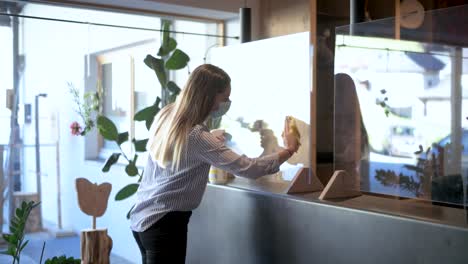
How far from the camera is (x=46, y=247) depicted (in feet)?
10.4

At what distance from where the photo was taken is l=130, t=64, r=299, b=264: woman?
72.6 inches

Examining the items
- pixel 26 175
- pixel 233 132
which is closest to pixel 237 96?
pixel 233 132

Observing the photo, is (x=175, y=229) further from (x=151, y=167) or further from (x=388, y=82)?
(x=388, y=82)

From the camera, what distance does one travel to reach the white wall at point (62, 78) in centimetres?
309

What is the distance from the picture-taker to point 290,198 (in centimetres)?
187

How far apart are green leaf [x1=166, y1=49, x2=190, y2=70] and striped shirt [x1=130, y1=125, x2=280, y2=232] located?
1327mm

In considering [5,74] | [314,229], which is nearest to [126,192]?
[5,74]

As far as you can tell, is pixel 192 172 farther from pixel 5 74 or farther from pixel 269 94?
pixel 5 74

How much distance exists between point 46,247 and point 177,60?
1321mm

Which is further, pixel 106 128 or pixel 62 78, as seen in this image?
pixel 62 78

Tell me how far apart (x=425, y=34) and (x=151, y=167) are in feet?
3.54

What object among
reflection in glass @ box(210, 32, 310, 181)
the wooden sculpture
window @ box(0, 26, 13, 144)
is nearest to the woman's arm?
reflection in glass @ box(210, 32, 310, 181)

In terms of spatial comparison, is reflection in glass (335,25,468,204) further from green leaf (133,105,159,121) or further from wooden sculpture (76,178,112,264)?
green leaf (133,105,159,121)

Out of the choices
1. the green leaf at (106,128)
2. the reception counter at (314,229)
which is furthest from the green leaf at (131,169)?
the reception counter at (314,229)
